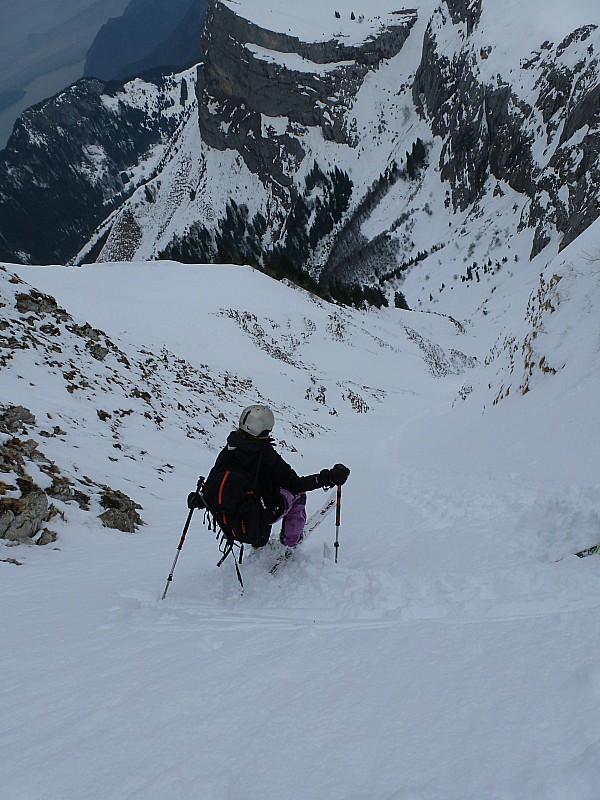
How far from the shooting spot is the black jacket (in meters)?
4.68

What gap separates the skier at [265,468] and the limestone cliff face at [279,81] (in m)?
163

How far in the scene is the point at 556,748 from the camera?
72.4 inches

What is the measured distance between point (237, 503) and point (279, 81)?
178 meters

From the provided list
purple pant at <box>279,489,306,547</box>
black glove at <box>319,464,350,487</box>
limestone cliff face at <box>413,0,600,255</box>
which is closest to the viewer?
black glove at <box>319,464,350,487</box>

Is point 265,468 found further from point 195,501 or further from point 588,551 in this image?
point 588,551

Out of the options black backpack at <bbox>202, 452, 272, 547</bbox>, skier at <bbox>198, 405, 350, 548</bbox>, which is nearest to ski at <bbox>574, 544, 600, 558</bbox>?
skier at <bbox>198, 405, 350, 548</bbox>

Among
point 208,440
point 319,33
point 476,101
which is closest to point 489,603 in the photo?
point 208,440

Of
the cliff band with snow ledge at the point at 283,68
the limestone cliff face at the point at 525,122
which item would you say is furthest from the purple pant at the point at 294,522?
the cliff band with snow ledge at the point at 283,68

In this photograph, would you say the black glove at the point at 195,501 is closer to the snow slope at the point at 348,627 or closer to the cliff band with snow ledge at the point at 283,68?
the snow slope at the point at 348,627

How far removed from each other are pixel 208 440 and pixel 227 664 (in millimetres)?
11284

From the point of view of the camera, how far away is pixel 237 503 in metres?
4.50

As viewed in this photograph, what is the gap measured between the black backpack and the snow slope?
2.44 feet

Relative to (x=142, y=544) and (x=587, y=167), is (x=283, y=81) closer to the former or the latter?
(x=587, y=167)

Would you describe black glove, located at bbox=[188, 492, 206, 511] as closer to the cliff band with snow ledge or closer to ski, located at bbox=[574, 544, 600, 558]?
ski, located at bbox=[574, 544, 600, 558]
